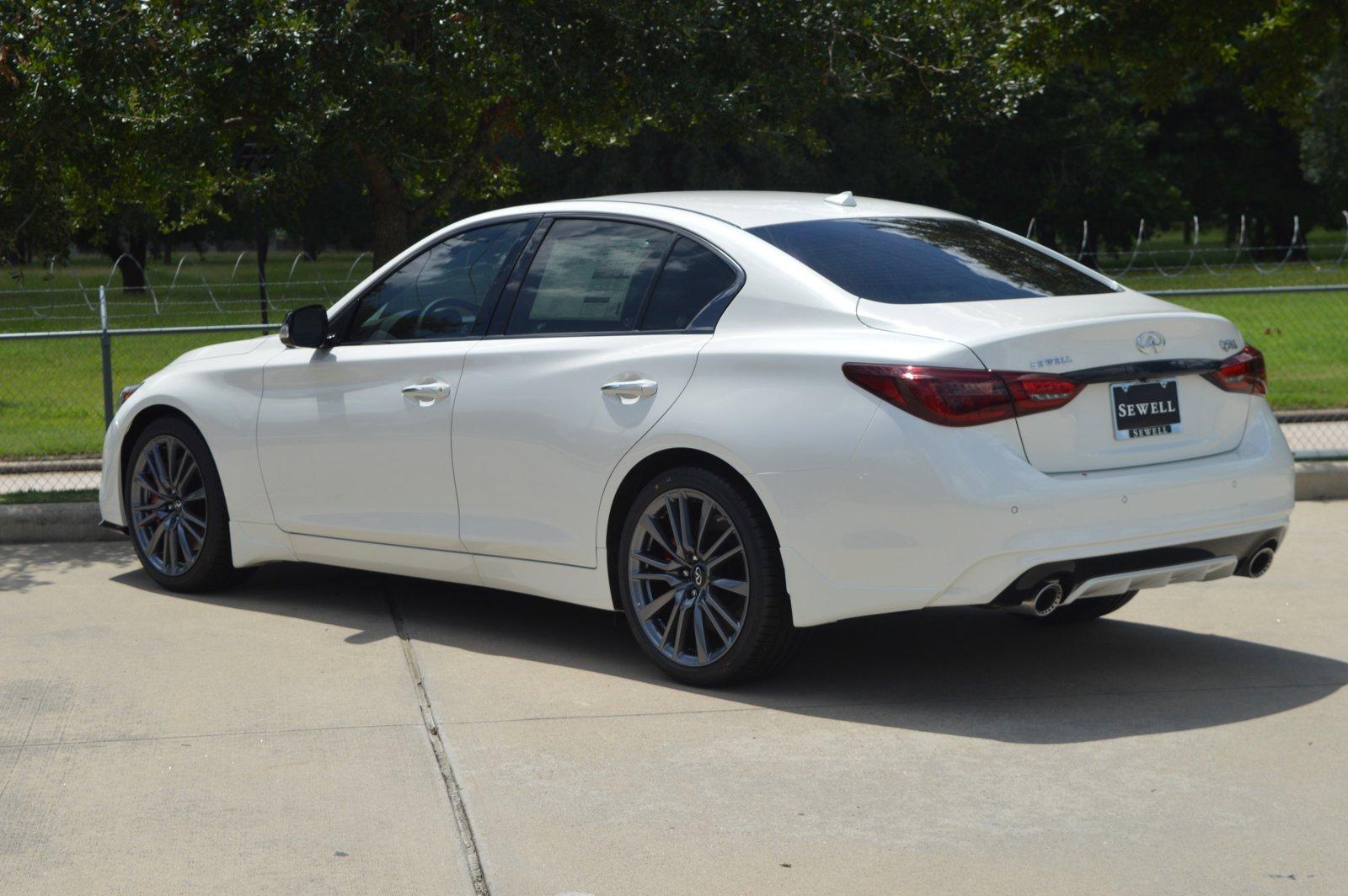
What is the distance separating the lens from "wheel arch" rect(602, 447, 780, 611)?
555 cm

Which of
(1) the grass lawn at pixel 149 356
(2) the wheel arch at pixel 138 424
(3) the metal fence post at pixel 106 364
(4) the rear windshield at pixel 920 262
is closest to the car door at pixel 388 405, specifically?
(2) the wheel arch at pixel 138 424

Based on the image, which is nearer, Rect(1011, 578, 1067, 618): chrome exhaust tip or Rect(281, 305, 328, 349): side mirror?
Rect(1011, 578, 1067, 618): chrome exhaust tip

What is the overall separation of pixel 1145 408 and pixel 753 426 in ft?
4.14

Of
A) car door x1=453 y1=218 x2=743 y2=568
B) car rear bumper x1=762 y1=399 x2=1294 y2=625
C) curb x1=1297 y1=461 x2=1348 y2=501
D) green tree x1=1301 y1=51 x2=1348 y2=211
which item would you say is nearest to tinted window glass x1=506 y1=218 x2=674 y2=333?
car door x1=453 y1=218 x2=743 y2=568

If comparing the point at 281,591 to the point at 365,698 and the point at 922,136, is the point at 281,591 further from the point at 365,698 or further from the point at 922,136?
the point at 922,136

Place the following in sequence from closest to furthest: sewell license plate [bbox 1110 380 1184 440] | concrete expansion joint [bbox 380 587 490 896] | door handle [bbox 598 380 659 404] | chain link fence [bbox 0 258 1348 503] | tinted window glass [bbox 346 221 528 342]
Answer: concrete expansion joint [bbox 380 587 490 896]
sewell license plate [bbox 1110 380 1184 440]
door handle [bbox 598 380 659 404]
tinted window glass [bbox 346 221 528 342]
chain link fence [bbox 0 258 1348 503]

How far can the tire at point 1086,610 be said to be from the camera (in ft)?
22.0

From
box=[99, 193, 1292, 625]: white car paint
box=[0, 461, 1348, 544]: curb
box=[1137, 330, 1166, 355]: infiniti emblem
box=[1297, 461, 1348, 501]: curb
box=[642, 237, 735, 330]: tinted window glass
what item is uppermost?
box=[642, 237, 735, 330]: tinted window glass

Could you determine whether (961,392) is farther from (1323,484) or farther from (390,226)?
(390,226)

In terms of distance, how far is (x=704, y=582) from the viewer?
18.8ft

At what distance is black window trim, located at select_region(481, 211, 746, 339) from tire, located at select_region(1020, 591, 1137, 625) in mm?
2053

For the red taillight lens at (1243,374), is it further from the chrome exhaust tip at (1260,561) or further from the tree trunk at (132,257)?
the tree trunk at (132,257)

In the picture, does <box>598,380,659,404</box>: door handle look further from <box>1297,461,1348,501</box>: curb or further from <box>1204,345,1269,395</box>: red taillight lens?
<box>1297,461,1348,501</box>: curb

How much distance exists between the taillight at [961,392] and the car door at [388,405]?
1937mm
